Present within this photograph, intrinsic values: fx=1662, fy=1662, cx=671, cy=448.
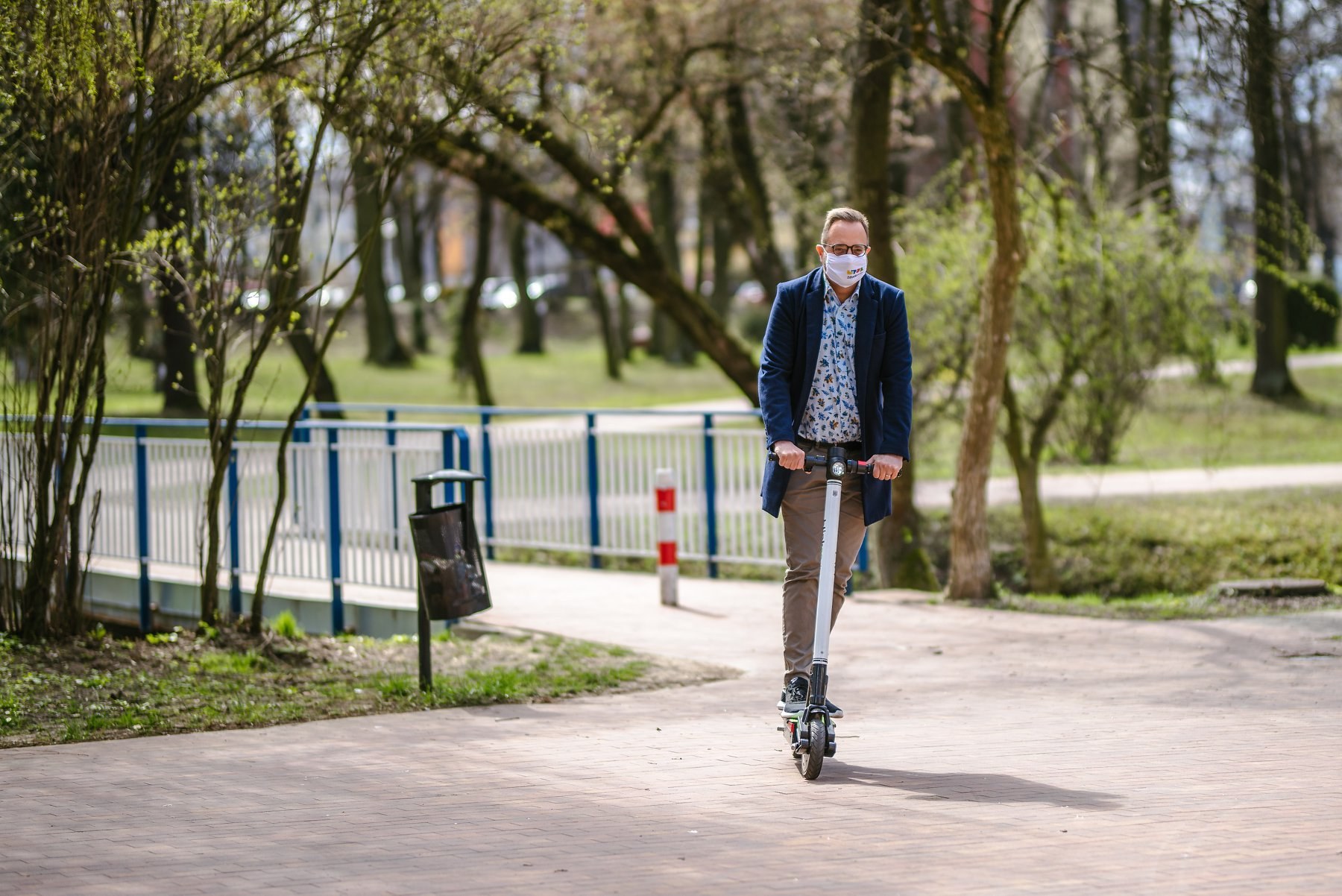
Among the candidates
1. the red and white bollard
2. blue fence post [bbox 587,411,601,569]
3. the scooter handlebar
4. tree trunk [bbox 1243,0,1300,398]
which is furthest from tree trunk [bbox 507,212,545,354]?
the scooter handlebar

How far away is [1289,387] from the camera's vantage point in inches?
1109

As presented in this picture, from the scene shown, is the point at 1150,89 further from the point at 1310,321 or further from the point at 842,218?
the point at 1310,321

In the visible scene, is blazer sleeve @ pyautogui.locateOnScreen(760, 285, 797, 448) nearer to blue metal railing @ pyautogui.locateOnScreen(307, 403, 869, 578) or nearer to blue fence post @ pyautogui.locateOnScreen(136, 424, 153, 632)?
blue metal railing @ pyautogui.locateOnScreen(307, 403, 869, 578)

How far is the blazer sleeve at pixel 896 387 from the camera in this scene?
19.5ft

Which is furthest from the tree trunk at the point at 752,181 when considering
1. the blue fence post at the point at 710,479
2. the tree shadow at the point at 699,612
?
the tree shadow at the point at 699,612

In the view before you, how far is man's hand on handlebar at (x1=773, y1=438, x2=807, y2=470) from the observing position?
19.1ft

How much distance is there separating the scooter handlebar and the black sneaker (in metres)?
0.77

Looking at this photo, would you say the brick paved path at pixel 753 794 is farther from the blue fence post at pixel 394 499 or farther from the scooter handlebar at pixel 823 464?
the blue fence post at pixel 394 499

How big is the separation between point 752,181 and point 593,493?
4.91m

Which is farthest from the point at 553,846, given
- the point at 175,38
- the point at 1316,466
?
the point at 1316,466

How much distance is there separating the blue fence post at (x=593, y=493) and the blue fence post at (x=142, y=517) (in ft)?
11.5

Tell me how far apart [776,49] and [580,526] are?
Answer: 5234 millimetres

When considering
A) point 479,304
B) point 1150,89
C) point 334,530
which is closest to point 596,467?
point 334,530

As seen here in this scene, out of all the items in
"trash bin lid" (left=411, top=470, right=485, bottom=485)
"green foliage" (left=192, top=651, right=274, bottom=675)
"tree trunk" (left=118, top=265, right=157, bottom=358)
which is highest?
"tree trunk" (left=118, top=265, right=157, bottom=358)
